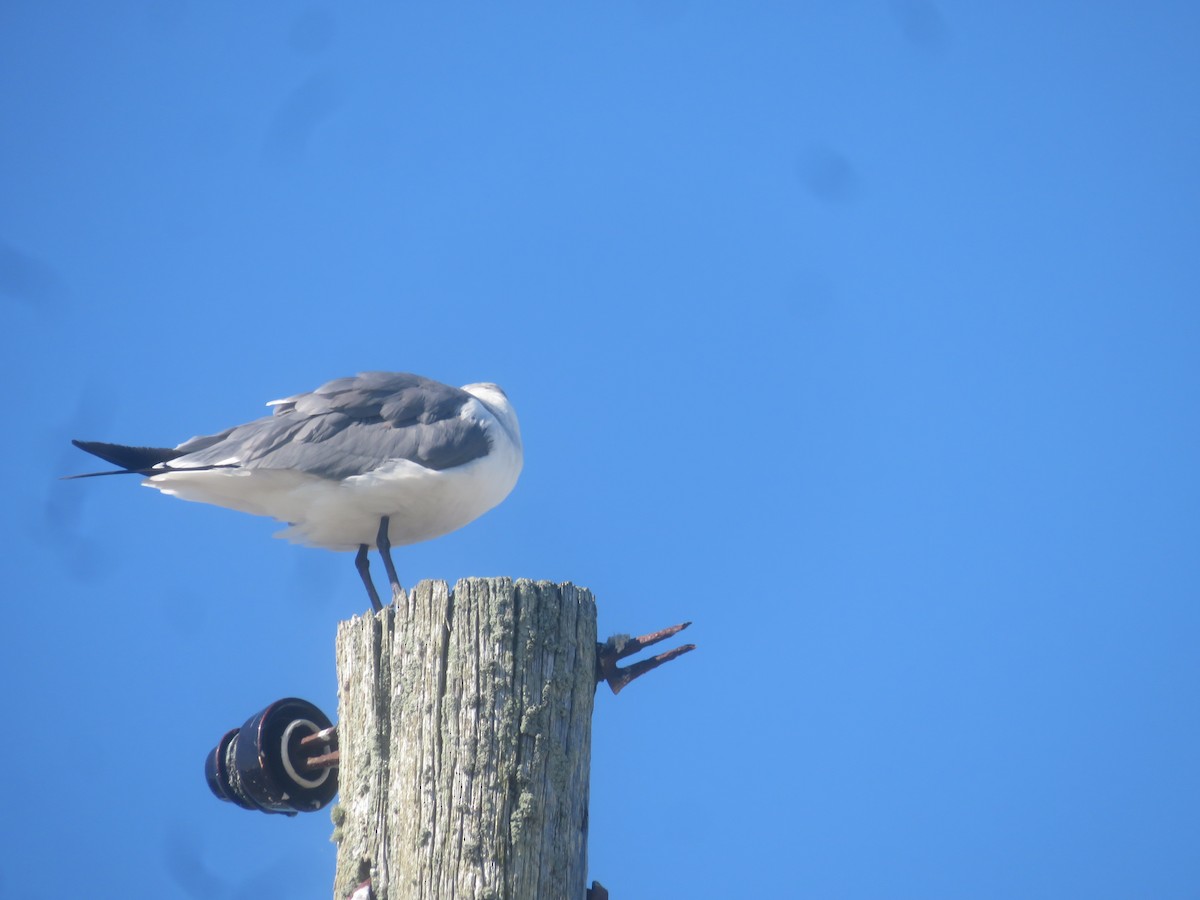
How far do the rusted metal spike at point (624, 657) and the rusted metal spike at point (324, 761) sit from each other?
3.88 ft

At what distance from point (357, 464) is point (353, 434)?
0.22 metres

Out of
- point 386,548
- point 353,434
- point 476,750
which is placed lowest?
point 476,750

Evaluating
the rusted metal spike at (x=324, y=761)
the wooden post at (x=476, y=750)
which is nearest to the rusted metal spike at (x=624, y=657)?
the wooden post at (x=476, y=750)

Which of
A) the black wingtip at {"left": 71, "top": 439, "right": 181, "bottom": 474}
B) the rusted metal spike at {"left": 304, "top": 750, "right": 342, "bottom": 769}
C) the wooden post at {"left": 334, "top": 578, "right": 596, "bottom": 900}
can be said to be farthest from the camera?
the black wingtip at {"left": 71, "top": 439, "right": 181, "bottom": 474}

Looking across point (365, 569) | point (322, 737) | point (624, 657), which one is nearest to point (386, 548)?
point (365, 569)

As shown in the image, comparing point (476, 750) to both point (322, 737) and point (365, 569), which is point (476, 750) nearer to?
point (322, 737)

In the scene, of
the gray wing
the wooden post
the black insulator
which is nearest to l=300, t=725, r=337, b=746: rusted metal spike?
the black insulator

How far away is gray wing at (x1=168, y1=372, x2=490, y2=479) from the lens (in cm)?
746

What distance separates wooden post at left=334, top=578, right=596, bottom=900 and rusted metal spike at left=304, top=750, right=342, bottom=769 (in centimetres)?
47

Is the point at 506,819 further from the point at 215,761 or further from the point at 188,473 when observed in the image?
the point at 188,473

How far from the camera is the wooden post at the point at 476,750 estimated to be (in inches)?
165

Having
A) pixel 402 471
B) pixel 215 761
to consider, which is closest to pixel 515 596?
pixel 215 761

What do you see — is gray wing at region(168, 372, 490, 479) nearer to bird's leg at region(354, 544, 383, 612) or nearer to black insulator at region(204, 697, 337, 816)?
bird's leg at region(354, 544, 383, 612)

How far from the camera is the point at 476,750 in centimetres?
426
